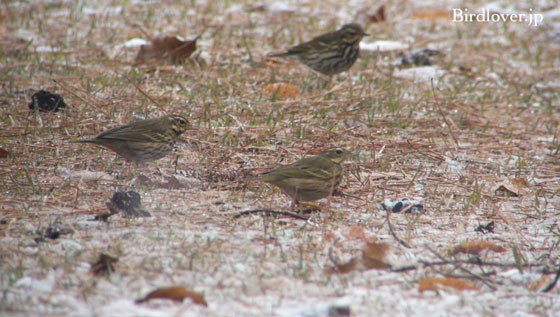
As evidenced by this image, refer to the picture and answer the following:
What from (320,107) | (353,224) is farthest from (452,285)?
(320,107)

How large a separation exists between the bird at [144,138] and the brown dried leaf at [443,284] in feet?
8.43

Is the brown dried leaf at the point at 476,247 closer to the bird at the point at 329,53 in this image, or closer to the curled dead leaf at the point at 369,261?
the curled dead leaf at the point at 369,261

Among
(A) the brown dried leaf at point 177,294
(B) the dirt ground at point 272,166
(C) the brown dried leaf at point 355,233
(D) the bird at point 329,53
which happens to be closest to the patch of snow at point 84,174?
(B) the dirt ground at point 272,166

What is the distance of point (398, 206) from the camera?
5203 millimetres

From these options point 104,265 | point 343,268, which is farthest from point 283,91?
point 104,265

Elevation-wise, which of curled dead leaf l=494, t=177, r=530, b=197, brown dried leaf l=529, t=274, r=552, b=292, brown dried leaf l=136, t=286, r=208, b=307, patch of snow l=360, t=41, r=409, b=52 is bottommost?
patch of snow l=360, t=41, r=409, b=52

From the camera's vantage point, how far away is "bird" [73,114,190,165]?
5555 mm

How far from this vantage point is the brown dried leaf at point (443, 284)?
3.79 metres

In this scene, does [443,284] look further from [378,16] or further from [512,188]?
[378,16]

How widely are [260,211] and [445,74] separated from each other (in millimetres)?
5016

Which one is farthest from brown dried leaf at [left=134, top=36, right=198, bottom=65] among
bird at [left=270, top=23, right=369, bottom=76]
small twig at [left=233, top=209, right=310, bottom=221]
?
small twig at [left=233, top=209, right=310, bottom=221]

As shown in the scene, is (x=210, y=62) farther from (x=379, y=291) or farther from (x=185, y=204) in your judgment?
(x=379, y=291)

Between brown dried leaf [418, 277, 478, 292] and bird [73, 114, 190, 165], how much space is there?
257 cm

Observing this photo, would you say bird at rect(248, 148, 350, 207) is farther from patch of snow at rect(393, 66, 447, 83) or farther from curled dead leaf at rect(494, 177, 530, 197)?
patch of snow at rect(393, 66, 447, 83)
